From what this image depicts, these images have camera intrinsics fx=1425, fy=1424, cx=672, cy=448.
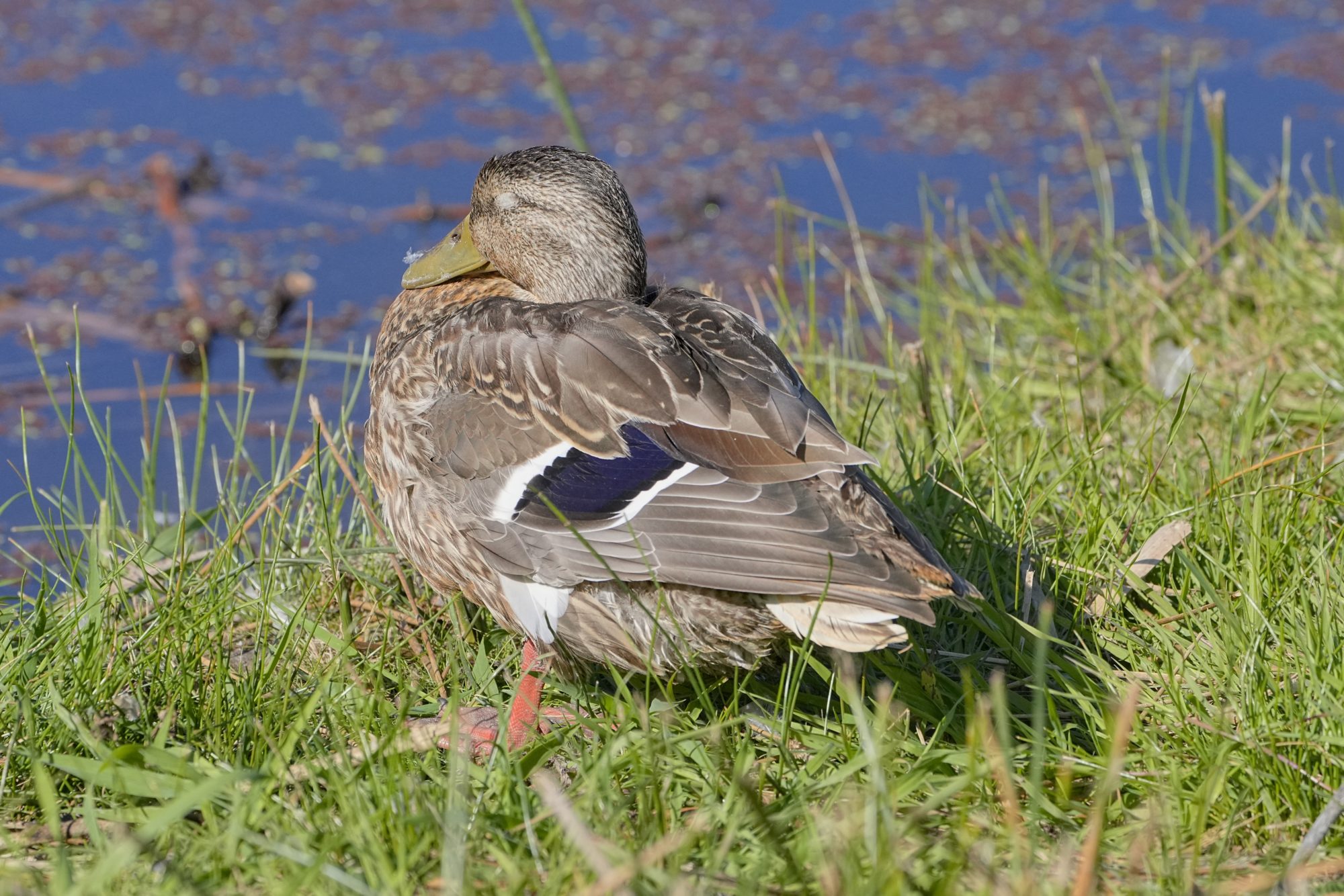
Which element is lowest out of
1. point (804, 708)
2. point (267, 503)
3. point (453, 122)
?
point (804, 708)

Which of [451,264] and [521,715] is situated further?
[451,264]

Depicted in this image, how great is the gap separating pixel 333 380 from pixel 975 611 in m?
3.22

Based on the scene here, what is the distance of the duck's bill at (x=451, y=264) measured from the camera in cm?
340

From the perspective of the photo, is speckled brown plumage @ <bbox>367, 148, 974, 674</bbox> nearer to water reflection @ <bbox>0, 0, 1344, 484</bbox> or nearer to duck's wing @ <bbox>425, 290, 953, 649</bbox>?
duck's wing @ <bbox>425, 290, 953, 649</bbox>

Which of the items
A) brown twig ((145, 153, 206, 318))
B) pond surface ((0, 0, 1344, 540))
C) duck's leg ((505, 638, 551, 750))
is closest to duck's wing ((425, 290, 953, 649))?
duck's leg ((505, 638, 551, 750))

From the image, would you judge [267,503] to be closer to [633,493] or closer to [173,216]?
[633,493]

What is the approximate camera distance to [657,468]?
258 centimetres

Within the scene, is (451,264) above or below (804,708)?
above

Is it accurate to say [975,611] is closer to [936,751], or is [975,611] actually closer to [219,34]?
[936,751]

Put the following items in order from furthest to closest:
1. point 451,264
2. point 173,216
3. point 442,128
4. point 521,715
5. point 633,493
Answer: point 442,128 < point 173,216 < point 451,264 < point 521,715 < point 633,493

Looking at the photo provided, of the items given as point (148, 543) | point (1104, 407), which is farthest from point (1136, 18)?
point (148, 543)

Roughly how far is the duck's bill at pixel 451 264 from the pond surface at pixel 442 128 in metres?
1.81

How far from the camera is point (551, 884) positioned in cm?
188

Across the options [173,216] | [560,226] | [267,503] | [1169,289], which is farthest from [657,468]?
[173,216]
